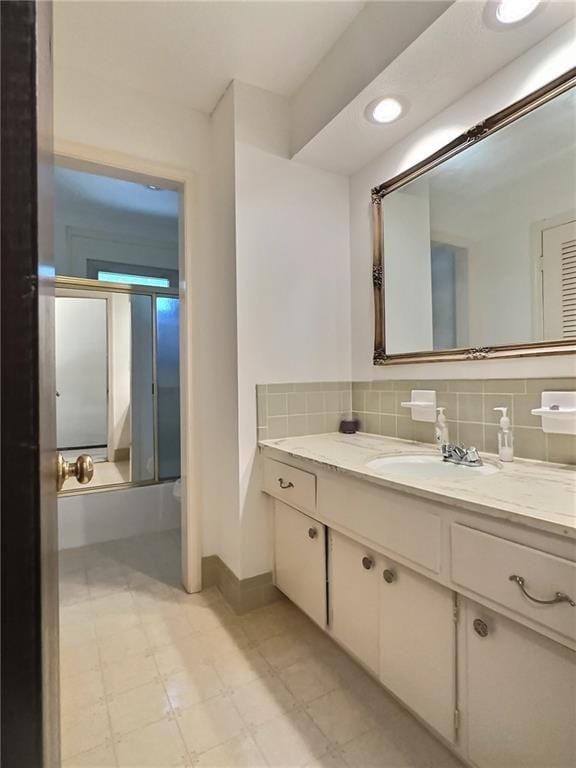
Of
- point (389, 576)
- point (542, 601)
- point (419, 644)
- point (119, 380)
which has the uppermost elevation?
point (119, 380)

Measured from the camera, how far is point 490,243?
1.41m

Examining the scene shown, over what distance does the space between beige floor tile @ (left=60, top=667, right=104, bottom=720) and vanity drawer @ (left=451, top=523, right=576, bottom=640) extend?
4.17 ft

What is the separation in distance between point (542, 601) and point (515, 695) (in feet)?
0.89

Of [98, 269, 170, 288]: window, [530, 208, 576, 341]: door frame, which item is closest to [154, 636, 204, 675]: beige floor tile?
[530, 208, 576, 341]: door frame

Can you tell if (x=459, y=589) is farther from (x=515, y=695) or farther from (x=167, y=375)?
(x=167, y=375)

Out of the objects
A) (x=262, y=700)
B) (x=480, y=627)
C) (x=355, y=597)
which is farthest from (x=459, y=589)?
(x=262, y=700)

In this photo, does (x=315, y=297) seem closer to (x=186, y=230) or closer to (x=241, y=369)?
(x=241, y=369)

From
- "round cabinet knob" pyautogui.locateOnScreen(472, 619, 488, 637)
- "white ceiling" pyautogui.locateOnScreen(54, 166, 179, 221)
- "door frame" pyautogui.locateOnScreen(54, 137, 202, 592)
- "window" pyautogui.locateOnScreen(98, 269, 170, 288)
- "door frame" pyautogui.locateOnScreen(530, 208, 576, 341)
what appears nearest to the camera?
"round cabinet knob" pyautogui.locateOnScreen(472, 619, 488, 637)

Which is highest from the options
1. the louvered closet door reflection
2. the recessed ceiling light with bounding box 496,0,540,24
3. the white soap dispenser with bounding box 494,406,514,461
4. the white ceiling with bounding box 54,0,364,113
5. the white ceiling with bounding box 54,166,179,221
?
the white ceiling with bounding box 54,166,179,221

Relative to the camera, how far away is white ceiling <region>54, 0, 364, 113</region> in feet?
4.71

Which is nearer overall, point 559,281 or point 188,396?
point 559,281

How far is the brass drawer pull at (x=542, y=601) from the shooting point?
714 millimetres

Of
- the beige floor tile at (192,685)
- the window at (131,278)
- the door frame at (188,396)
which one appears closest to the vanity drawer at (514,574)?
the beige floor tile at (192,685)

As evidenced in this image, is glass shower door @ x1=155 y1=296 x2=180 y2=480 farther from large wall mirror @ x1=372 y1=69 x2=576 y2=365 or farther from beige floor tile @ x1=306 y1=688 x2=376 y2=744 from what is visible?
beige floor tile @ x1=306 y1=688 x2=376 y2=744
